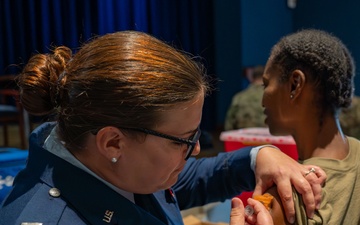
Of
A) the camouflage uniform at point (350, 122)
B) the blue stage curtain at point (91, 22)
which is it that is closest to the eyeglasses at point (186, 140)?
the camouflage uniform at point (350, 122)

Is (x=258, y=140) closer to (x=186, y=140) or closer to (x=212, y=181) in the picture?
(x=212, y=181)

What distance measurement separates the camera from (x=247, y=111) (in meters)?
3.64

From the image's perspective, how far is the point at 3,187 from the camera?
4.66 feet

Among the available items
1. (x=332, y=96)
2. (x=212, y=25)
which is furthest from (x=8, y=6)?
(x=332, y=96)

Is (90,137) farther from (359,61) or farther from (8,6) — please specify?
(359,61)

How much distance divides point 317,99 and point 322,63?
0.10 metres

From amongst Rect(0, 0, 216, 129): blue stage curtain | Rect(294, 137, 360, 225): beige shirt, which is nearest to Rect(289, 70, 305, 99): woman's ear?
Rect(294, 137, 360, 225): beige shirt

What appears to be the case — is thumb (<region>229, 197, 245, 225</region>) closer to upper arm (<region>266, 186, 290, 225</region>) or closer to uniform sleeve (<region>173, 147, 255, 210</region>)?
upper arm (<region>266, 186, 290, 225</region>)

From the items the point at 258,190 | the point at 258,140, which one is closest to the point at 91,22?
the point at 258,140

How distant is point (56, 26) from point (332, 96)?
15.1 ft

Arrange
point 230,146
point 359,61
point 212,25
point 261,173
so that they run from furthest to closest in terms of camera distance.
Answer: point 212,25 < point 359,61 < point 230,146 < point 261,173

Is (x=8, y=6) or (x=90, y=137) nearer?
(x=90, y=137)

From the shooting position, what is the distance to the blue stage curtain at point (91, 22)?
5.14m

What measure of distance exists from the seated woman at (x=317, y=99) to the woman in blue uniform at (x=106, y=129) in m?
0.40
